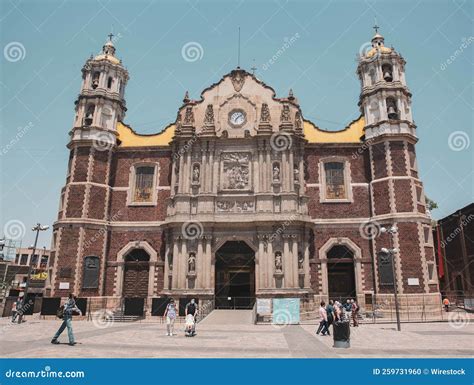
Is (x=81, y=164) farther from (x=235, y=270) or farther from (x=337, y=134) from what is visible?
(x=337, y=134)

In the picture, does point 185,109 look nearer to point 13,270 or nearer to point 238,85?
point 238,85

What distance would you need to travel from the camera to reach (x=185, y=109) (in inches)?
1267

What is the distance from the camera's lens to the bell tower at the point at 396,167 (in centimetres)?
2631

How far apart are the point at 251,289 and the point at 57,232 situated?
1556cm

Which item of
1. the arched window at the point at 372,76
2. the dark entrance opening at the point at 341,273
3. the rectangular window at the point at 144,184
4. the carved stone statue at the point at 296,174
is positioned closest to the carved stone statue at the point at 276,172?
the carved stone statue at the point at 296,174

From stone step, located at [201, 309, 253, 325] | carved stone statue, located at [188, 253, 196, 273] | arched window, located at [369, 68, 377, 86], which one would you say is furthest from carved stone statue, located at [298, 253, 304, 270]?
arched window, located at [369, 68, 377, 86]

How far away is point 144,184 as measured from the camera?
31.5 m

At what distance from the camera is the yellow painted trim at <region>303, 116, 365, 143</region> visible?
31.7 meters

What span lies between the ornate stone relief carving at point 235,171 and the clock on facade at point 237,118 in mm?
2702

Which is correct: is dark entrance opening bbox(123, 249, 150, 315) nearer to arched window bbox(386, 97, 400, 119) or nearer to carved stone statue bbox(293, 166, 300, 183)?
carved stone statue bbox(293, 166, 300, 183)

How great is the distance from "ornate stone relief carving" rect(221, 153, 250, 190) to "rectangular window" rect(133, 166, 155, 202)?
6.28 meters

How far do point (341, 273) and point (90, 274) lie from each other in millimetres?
18891

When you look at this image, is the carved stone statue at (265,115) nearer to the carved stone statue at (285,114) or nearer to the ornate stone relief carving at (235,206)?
the carved stone statue at (285,114)

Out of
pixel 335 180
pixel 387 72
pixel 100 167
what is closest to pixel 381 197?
pixel 335 180
